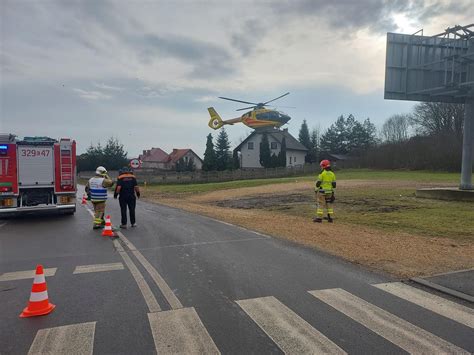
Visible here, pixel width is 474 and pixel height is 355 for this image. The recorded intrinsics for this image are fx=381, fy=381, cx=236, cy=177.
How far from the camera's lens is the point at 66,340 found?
12.7 feet

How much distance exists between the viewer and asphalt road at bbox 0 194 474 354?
3.82 meters

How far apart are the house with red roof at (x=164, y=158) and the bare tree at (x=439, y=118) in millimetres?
51184

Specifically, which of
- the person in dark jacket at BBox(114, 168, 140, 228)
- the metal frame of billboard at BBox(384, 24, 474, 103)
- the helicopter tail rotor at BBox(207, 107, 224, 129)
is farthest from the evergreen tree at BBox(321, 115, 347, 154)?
the person in dark jacket at BBox(114, 168, 140, 228)

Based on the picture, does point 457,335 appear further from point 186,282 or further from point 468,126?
point 468,126

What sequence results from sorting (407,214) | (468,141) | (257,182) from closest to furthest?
(407,214) → (468,141) → (257,182)

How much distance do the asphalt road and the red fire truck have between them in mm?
5728

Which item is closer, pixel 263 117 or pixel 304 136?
pixel 263 117

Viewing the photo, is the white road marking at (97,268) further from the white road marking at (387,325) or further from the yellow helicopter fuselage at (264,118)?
the yellow helicopter fuselage at (264,118)

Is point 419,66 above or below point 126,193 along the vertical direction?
above

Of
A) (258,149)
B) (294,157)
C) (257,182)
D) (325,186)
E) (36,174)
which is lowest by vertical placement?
(257,182)

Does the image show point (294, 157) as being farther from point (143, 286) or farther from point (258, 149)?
point (143, 286)

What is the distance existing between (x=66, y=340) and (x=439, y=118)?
Answer: 77.0 m

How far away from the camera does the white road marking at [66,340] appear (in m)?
3.66

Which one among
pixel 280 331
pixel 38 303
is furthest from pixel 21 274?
pixel 280 331
